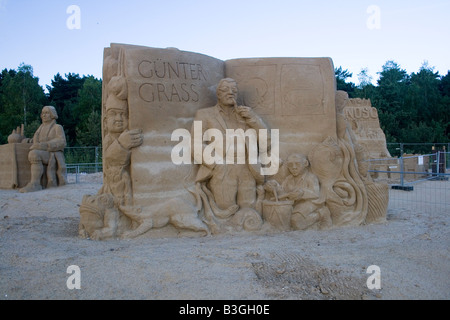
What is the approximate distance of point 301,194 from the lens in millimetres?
4668

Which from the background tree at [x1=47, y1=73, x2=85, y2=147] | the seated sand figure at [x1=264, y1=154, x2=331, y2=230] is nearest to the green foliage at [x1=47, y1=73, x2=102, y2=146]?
the background tree at [x1=47, y1=73, x2=85, y2=147]

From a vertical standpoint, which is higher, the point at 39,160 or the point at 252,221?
the point at 39,160

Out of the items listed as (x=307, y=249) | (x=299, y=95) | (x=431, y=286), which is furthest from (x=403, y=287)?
(x=299, y=95)

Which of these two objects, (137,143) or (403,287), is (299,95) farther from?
(403,287)

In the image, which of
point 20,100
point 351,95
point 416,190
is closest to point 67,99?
point 20,100

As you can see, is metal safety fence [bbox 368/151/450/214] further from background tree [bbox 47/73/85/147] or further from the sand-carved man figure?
background tree [bbox 47/73/85/147]

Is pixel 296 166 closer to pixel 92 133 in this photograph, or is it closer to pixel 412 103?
pixel 92 133

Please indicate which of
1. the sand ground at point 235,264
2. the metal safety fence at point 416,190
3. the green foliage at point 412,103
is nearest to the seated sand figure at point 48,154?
the sand ground at point 235,264

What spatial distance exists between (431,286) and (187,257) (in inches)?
76.4

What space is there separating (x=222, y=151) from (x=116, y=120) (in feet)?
4.36

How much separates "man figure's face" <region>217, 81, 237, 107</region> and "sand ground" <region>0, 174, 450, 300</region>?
1.65m

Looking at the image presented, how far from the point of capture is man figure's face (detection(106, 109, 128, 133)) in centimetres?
442

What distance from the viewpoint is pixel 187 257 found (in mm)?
3320
